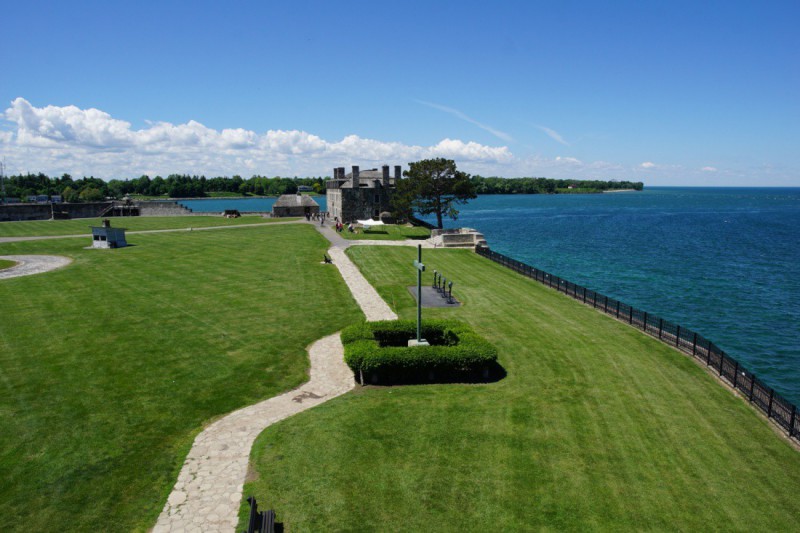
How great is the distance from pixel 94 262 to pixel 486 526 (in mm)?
40164

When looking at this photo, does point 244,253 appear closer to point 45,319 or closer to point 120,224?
point 45,319

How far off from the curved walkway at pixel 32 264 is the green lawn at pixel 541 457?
31260 millimetres

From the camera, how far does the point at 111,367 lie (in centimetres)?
1827

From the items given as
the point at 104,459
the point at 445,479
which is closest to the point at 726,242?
the point at 445,479

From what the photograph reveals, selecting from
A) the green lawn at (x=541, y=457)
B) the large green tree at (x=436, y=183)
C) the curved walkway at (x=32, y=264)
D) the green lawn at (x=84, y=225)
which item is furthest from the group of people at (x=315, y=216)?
the green lawn at (x=541, y=457)

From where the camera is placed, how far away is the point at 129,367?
18.3 meters

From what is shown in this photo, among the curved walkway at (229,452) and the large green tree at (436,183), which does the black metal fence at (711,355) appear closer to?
the curved walkway at (229,452)

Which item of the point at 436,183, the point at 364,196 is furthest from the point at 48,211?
the point at 436,183

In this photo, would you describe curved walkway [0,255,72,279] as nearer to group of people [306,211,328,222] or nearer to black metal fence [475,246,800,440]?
black metal fence [475,246,800,440]

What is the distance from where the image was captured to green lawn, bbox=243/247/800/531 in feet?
35.6

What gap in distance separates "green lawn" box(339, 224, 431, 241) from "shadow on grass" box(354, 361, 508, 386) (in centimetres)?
3846

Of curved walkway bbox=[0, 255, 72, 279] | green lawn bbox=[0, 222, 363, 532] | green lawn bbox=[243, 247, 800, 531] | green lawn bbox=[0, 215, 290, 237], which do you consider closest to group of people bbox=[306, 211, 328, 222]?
green lawn bbox=[0, 215, 290, 237]

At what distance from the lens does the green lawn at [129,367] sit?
1141cm

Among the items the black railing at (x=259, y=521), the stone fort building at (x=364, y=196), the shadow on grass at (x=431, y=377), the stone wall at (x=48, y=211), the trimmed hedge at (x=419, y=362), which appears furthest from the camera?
the stone wall at (x=48, y=211)
